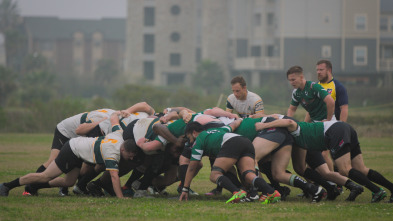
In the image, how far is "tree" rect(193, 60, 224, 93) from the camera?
3068 inches

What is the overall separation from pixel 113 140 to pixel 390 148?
45.5 feet

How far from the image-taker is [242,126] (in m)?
12.1

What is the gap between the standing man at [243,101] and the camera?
533 inches

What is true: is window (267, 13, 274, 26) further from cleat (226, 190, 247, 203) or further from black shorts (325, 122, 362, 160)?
cleat (226, 190, 247, 203)

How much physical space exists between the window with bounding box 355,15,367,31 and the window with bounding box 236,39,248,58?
47.8ft

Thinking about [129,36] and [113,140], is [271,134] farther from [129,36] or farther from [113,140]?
[129,36]

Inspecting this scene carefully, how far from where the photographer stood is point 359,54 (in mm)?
70000

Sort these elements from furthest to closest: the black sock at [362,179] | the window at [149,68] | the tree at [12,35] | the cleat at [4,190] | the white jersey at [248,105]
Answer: the tree at [12,35] → the window at [149,68] → the white jersey at [248,105] → the cleat at [4,190] → the black sock at [362,179]

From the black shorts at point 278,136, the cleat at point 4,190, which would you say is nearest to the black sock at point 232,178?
the black shorts at point 278,136

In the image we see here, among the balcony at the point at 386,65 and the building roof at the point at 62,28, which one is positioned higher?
the building roof at the point at 62,28

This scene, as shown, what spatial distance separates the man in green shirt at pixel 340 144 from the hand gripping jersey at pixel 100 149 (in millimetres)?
2601

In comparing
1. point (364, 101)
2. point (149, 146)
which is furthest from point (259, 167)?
point (364, 101)

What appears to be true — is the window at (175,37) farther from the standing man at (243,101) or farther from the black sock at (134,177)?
the black sock at (134,177)

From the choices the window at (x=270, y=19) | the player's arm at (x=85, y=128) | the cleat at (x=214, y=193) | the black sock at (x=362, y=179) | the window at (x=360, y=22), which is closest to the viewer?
the black sock at (x=362, y=179)
